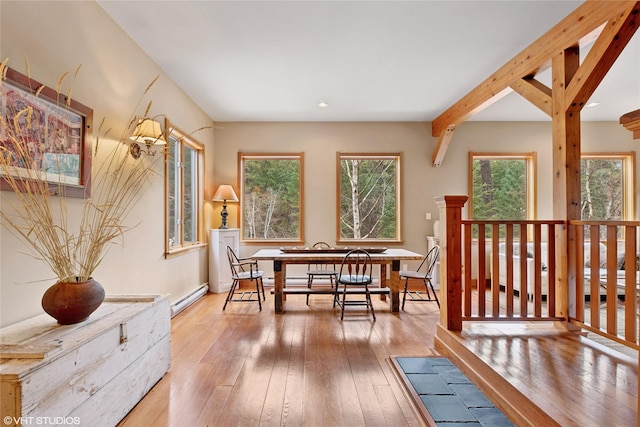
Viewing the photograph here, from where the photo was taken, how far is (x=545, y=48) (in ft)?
8.92

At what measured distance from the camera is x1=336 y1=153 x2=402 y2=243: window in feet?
17.7

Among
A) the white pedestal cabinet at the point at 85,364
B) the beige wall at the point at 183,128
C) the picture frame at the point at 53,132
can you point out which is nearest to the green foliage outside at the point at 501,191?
the beige wall at the point at 183,128

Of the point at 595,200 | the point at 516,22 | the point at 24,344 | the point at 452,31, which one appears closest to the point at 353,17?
the point at 452,31

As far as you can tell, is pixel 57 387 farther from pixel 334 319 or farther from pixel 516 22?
pixel 516 22

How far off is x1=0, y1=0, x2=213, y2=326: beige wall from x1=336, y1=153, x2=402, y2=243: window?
102 inches

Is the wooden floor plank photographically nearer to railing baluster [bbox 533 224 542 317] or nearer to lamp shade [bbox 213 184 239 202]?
railing baluster [bbox 533 224 542 317]

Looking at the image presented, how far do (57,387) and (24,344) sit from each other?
25 cm

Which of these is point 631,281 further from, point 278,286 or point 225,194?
point 225,194

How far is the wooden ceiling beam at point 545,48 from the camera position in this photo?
7.27 ft

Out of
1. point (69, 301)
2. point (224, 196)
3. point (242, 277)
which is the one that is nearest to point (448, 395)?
point (69, 301)

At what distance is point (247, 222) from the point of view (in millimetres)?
5402

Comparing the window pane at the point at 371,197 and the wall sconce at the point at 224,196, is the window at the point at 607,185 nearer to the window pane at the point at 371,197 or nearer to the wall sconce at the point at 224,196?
the window pane at the point at 371,197

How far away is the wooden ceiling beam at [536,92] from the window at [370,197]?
243 cm

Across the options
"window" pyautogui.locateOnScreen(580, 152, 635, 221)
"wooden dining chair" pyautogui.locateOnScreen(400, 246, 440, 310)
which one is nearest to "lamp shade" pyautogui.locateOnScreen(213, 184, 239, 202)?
"wooden dining chair" pyautogui.locateOnScreen(400, 246, 440, 310)
